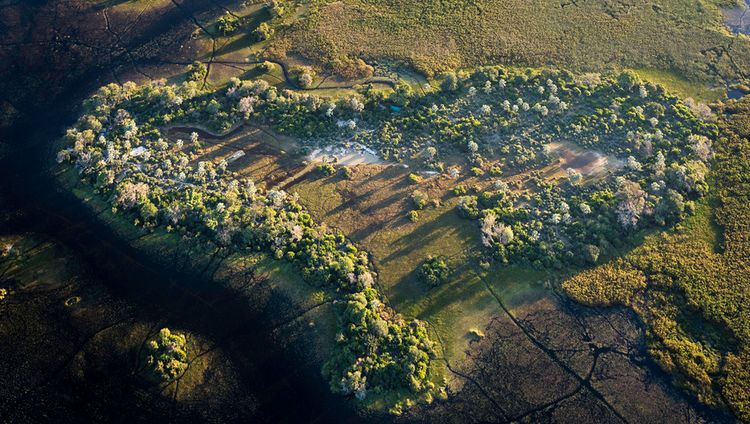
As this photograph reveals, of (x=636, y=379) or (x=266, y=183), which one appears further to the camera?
(x=266, y=183)

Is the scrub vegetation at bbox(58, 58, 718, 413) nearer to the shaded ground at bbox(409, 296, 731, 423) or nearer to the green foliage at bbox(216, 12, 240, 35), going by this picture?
the shaded ground at bbox(409, 296, 731, 423)

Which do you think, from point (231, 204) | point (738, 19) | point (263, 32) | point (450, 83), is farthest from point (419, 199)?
point (738, 19)

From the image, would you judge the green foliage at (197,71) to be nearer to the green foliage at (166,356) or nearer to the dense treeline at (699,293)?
the green foliage at (166,356)

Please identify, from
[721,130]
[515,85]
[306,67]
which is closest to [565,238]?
[515,85]

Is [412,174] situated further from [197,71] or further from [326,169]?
[197,71]

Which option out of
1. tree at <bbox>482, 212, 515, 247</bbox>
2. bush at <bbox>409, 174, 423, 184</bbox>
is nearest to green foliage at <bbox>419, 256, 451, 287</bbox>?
tree at <bbox>482, 212, 515, 247</bbox>

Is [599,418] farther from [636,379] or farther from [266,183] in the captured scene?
[266,183]

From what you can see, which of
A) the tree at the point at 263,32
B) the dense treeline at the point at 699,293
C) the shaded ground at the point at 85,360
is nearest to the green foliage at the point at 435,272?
the dense treeline at the point at 699,293

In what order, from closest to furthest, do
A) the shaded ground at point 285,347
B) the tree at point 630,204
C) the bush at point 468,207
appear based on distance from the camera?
the shaded ground at point 285,347 < the tree at point 630,204 < the bush at point 468,207
